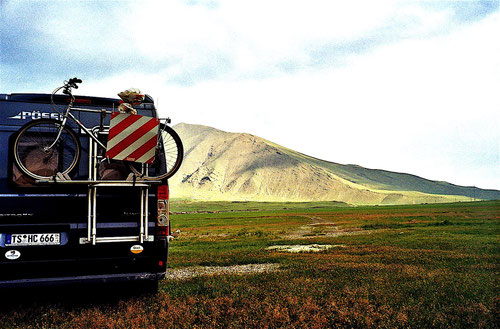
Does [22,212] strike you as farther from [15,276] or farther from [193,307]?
[193,307]

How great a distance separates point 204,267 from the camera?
1466 centimetres

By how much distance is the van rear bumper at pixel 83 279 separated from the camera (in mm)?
6328

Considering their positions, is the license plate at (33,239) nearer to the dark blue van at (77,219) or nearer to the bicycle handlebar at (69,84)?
the dark blue van at (77,219)

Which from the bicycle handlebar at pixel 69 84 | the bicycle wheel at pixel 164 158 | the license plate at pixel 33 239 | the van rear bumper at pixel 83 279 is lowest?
the van rear bumper at pixel 83 279

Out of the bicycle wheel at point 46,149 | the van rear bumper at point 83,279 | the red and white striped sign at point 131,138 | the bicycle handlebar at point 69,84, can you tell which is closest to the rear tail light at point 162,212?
the red and white striped sign at point 131,138

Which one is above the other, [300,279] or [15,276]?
[15,276]

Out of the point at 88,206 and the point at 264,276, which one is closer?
the point at 88,206

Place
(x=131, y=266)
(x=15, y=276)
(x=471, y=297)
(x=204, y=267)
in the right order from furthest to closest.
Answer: (x=204, y=267)
(x=471, y=297)
(x=131, y=266)
(x=15, y=276)

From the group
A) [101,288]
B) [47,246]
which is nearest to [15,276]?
[47,246]

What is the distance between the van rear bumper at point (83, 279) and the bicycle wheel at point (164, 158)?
1.78 m

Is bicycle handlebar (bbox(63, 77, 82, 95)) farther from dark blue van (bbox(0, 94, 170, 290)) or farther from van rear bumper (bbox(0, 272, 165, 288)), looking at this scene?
van rear bumper (bbox(0, 272, 165, 288))

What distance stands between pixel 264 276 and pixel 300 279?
1.20 m

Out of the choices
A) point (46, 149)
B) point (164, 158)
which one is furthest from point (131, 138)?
point (46, 149)

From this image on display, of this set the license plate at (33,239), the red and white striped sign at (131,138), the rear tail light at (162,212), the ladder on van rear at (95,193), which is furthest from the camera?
the rear tail light at (162,212)
